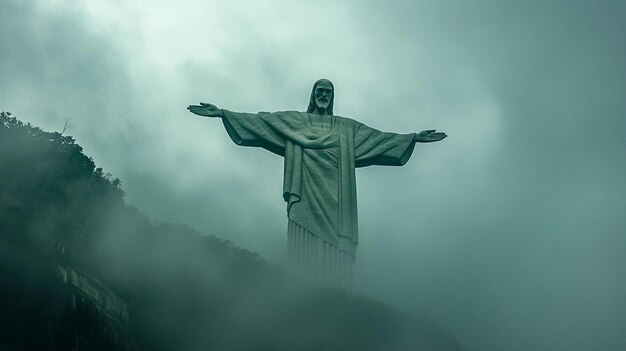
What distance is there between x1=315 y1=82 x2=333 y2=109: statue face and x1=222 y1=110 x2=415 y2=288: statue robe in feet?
1.09

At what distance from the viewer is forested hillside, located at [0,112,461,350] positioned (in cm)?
1338

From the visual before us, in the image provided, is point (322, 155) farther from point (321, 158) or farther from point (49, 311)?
point (49, 311)

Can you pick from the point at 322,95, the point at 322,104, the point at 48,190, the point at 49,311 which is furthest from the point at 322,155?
the point at 49,311

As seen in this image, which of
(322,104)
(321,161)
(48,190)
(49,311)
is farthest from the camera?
(322,104)

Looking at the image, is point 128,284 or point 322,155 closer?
point 128,284

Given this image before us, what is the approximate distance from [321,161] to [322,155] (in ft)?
0.66

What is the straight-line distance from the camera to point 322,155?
20.7m

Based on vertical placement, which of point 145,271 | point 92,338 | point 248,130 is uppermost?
point 248,130

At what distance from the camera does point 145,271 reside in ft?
52.9

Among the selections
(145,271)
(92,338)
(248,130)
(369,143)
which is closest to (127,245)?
(145,271)

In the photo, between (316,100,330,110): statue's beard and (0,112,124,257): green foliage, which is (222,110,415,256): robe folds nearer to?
(316,100,330,110): statue's beard

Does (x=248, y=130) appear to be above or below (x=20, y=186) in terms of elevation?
above

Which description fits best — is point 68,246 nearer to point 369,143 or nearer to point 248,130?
point 248,130

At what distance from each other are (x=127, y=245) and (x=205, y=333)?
2.33 meters
